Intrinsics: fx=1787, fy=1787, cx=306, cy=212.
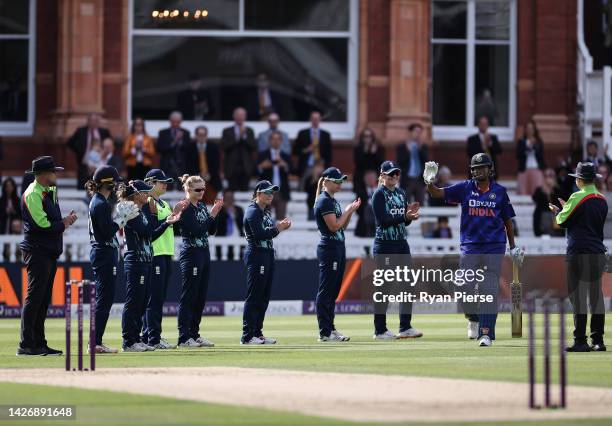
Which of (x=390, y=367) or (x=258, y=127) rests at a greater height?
(x=258, y=127)

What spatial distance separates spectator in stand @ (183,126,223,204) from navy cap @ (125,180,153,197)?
12.2 metres

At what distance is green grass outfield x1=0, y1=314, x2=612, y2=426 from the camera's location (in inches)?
510

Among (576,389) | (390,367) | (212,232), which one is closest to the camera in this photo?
(576,389)

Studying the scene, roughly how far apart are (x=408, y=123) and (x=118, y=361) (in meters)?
18.3

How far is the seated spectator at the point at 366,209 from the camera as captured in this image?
31.7 meters

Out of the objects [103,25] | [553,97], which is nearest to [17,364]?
[103,25]

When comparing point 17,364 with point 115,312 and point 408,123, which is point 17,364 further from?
point 408,123

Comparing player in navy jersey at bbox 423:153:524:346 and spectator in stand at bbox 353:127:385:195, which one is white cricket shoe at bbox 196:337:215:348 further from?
spectator in stand at bbox 353:127:385:195

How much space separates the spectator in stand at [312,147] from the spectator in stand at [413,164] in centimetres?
133

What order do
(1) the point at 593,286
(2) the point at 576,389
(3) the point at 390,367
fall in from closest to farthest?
1. (2) the point at 576,389
2. (3) the point at 390,367
3. (1) the point at 593,286

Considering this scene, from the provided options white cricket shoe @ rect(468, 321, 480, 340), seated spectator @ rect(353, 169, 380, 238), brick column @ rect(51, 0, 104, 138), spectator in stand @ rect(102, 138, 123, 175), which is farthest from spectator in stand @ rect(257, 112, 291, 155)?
white cricket shoe @ rect(468, 321, 480, 340)

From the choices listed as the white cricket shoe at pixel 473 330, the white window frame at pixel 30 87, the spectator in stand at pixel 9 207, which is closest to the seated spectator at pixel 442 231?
the spectator in stand at pixel 9 207

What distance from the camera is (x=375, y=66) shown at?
35969 mm

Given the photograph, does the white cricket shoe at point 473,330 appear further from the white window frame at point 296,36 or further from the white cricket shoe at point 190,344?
the white window frame at point 296,36
